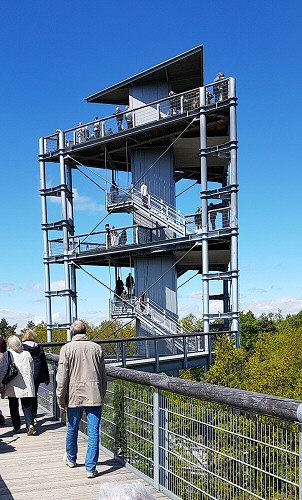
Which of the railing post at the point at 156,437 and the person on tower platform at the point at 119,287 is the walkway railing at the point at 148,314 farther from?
the railing post at the point at 156,437

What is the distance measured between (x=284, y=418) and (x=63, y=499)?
115 inches

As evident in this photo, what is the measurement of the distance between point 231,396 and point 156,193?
26.7 meters

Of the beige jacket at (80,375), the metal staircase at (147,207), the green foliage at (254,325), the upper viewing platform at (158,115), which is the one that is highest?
the upper viewing platform at (158,115)

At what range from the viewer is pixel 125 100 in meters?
35.1

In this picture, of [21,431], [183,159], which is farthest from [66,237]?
[21,431]

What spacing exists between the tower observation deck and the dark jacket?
17.1 meters

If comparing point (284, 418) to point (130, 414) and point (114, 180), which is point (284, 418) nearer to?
point (130, 414)

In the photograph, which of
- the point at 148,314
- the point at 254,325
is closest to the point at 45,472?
the point at 148,314

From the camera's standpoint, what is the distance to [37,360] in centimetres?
940

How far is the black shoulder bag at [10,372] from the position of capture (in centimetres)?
872

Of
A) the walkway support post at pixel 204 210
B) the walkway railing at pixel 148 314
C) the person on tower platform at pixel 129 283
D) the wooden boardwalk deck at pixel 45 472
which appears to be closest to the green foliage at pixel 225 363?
the walkway support post at pixel 204 210

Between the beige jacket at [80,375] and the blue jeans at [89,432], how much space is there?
16cm

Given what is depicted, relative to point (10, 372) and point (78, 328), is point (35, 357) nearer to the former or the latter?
point (10, 372)

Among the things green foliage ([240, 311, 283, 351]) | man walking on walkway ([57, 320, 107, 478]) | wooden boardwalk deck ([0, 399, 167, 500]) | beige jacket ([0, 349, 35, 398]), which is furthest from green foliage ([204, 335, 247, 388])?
green foliage ([240, 311, 283, 351])
